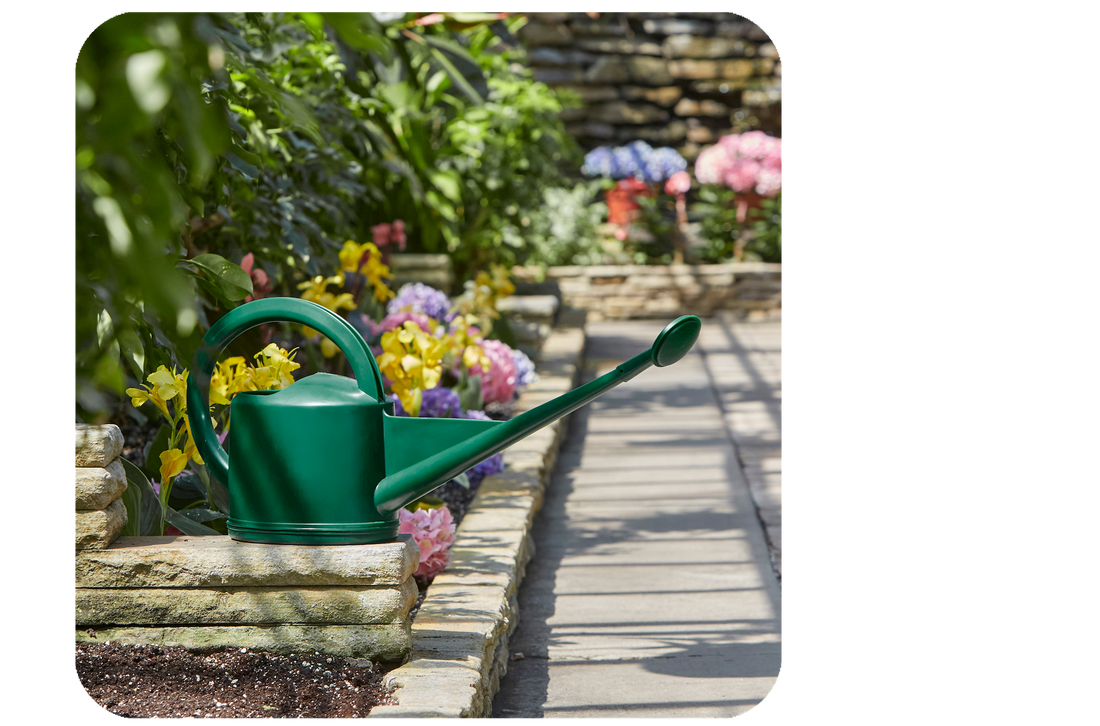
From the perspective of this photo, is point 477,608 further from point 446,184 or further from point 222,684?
point 446,184

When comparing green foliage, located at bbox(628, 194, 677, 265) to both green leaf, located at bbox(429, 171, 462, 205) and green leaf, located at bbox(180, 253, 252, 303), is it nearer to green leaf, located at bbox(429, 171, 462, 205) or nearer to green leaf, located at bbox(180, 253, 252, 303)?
green leaf, located at bbox(429, 171, 462, 205)

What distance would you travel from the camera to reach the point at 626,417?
329cm

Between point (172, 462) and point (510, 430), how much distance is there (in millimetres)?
487

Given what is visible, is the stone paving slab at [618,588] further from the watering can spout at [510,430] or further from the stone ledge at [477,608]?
the watering can spout at [510,430]

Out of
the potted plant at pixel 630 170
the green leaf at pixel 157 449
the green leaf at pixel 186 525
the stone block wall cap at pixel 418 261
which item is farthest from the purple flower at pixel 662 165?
the green leaf at pixel 186 525

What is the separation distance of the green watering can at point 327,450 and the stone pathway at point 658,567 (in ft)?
1.17

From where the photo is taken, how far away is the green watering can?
3.16 feet

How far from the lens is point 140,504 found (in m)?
1.16

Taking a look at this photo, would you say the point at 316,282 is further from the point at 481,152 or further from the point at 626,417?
the point at 481,152

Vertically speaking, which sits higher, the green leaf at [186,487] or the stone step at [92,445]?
the stone step at [92,445]

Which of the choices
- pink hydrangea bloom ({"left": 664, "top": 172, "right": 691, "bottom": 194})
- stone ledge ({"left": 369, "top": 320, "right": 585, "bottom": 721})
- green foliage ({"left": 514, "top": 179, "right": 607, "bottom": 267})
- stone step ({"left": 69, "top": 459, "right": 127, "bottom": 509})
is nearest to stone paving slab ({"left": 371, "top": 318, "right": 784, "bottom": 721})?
stone ledge ({"left": 369, "top": 320, "right": 585, "bottom": 721})

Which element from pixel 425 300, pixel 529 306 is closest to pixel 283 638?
pixel 425 300

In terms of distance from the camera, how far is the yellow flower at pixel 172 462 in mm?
1127
